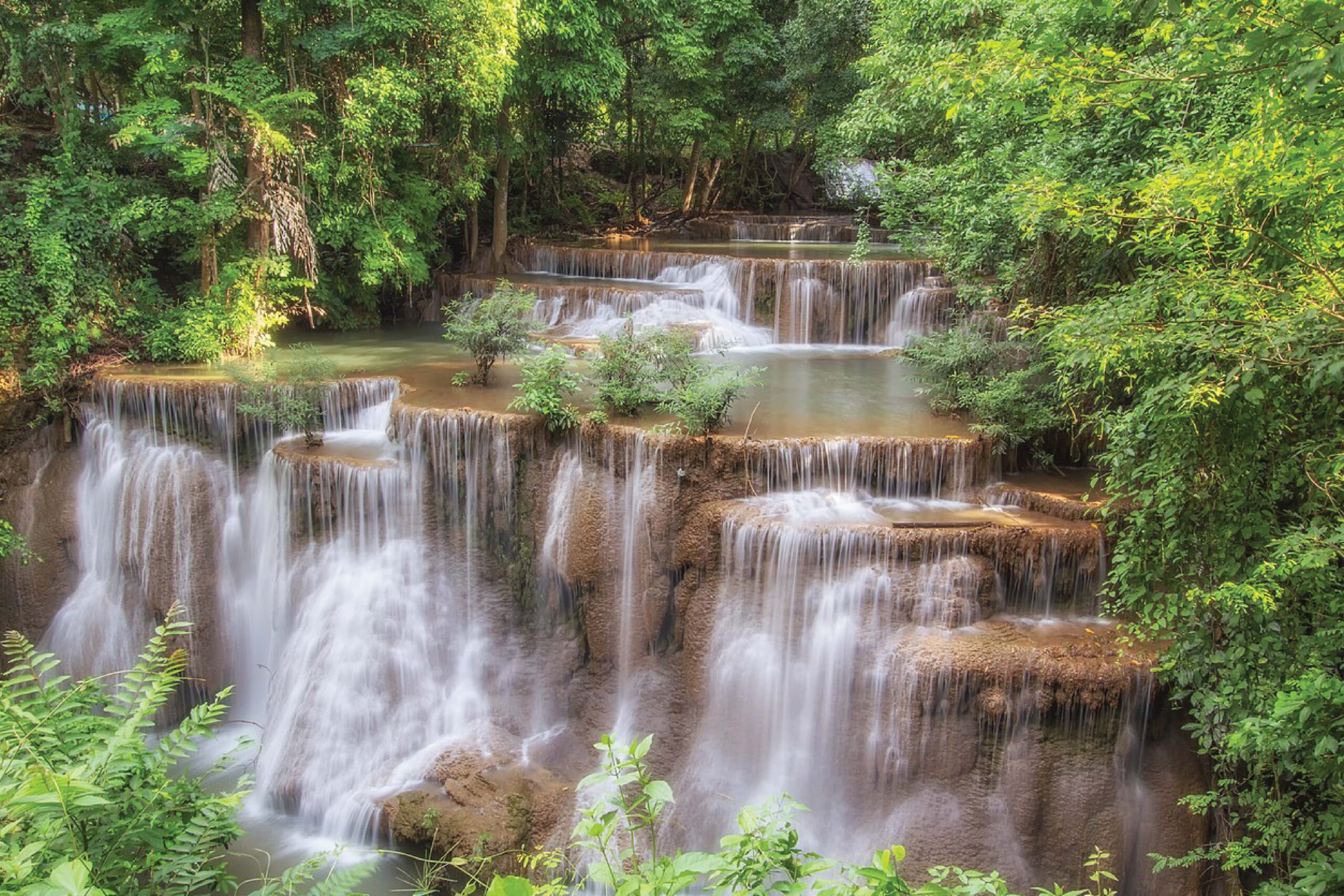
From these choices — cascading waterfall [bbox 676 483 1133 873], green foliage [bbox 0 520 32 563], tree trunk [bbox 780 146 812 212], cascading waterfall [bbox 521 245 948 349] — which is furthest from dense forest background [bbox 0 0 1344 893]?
tree trunk [bbox 780 146 812 212]

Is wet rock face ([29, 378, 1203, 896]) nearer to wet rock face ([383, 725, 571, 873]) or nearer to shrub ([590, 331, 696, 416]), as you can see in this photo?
wet rock face ([383, 725, 571, 873])

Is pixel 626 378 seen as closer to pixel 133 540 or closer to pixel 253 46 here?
pixel 133 540

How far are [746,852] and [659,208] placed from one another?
25740 millimetres

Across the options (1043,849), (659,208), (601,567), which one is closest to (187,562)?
(601,567)

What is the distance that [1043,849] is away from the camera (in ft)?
22.3

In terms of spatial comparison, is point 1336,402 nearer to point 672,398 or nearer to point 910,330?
point 672,398

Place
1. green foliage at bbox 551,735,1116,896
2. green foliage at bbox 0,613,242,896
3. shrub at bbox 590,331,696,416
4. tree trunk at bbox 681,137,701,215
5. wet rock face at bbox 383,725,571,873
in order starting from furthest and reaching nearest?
tree trunk at bbox 681,137,701,215 < shrub at bbox 590,331,696,416 < wet rock face at bbox 383,725,571,873 < green foliage at bbox 0,613,242,896 < green foliage at bbox 551,735,1116,896

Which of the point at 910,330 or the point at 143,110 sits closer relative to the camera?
the point at 143,110

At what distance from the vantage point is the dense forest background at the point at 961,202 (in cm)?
510

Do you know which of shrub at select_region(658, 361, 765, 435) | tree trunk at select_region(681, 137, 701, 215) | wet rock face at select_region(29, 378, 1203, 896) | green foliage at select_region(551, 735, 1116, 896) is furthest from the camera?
tree trunk at select_region(681, 137, 701, 215)

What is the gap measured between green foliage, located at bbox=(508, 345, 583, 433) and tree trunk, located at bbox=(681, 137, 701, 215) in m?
15.6

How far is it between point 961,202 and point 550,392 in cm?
542

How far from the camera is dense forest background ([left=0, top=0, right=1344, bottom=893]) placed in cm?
510

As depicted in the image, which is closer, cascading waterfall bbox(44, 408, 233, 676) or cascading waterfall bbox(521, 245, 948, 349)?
cascading waterfall bbox(44, 408, 233, 676)
